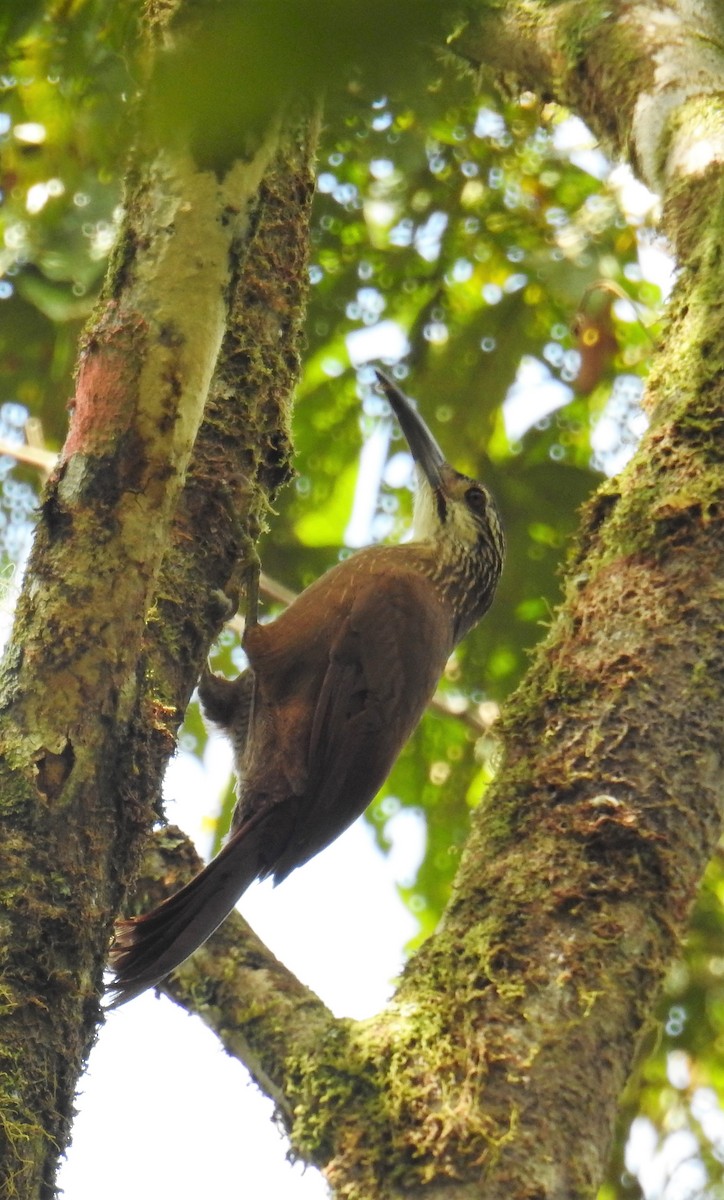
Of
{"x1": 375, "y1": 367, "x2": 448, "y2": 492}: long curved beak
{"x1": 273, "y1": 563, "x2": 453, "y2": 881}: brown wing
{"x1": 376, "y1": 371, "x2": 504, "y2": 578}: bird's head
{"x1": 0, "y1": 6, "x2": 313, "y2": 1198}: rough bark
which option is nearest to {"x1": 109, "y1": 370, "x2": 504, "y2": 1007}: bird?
{"x1": 273, "y1": 563, "x2": 453, "y2": 881}: brown wing

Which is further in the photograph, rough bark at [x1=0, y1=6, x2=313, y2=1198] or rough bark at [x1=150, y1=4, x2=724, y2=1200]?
rough bark at [x1=150, y1=4, x2=724, y2=1200]

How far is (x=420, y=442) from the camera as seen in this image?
3852 millimetres

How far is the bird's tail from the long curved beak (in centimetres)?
163

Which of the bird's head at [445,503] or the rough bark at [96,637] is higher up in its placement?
the bird's head at [445,503]

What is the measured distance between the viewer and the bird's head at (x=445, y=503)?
12.1ft

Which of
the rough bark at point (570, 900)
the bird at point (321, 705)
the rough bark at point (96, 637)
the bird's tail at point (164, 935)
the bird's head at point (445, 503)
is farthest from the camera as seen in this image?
the bird's head at point (445, 503)

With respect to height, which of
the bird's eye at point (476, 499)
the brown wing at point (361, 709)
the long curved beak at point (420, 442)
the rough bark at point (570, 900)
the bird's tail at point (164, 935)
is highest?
the long curved beak at point (420, 442)

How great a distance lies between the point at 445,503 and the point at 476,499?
92 millimetres

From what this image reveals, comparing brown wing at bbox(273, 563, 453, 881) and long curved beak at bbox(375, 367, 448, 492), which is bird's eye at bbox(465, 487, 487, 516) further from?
brown wing at bbox(273, 563, 453, 881)

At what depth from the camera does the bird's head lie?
12.1 feet

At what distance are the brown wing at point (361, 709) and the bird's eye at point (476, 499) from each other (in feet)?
2.21

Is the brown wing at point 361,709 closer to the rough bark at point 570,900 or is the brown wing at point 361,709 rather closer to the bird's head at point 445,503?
the rough bark at point 570,900

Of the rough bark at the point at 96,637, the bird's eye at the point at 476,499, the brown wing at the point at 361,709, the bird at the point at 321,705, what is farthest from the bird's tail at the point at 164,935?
the bird's eye at the point at 476,499

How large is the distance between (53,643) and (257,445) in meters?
0.96
